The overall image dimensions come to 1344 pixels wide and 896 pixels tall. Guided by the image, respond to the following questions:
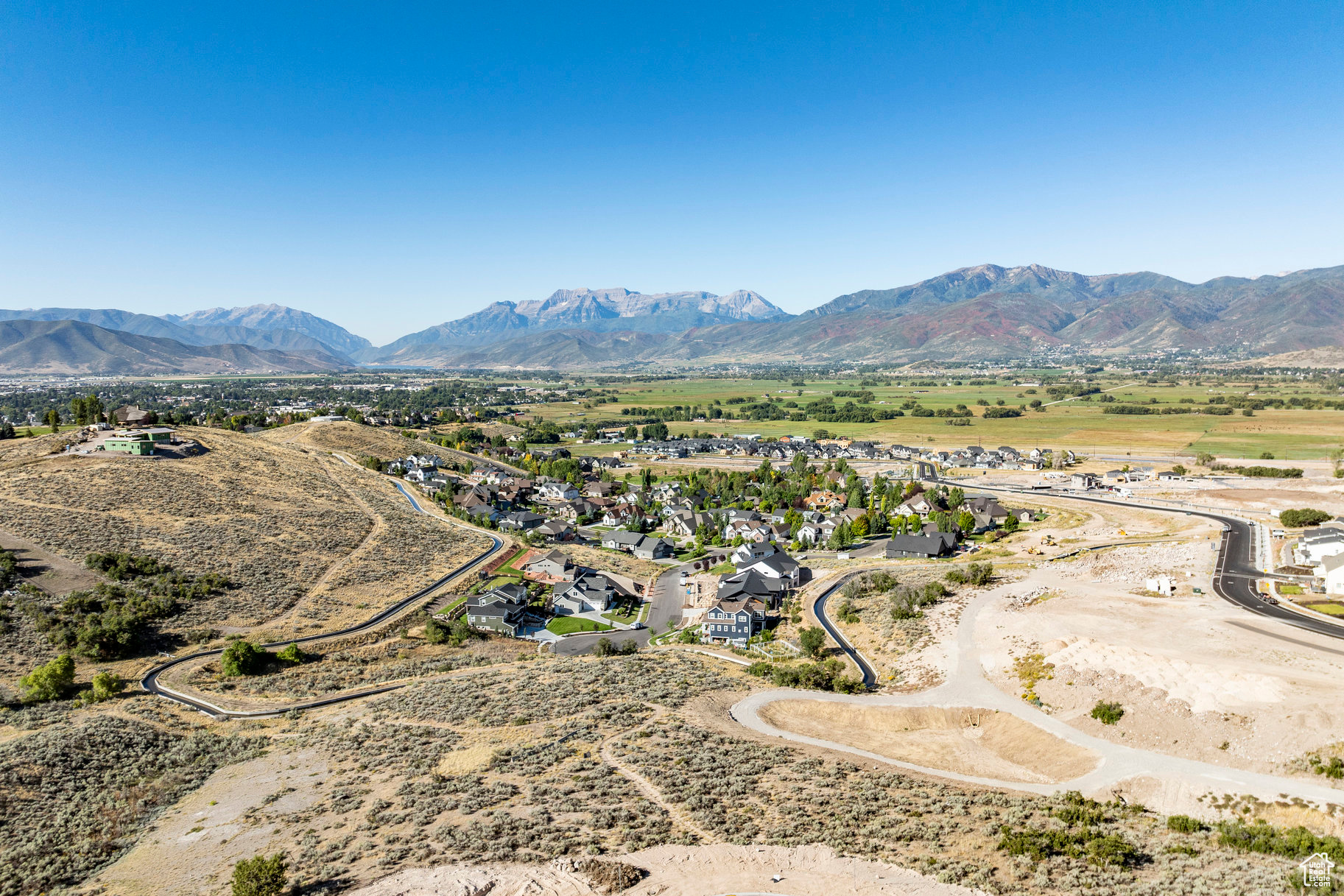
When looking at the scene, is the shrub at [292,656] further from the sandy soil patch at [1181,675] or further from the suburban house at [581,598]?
the sandy soil patch at [1181,675]

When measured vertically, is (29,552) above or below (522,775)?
above

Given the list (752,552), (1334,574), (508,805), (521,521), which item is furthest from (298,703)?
(1334,574)

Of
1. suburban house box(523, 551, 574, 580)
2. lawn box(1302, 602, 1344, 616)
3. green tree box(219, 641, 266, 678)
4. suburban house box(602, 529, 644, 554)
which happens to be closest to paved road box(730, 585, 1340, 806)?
lawn box(1302, 602, 1344, 616)

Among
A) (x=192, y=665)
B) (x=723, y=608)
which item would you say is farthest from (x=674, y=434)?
(x=192, y=665)

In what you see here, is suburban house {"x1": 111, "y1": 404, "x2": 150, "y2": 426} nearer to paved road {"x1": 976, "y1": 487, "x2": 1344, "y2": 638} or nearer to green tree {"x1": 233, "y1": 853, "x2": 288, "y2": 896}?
green tree {"x1": 233, "y1": 853, "x2": 288, "y2": 896}

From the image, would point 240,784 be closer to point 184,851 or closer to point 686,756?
point 184,851

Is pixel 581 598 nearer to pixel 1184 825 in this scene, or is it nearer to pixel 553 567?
pixel 553 567
